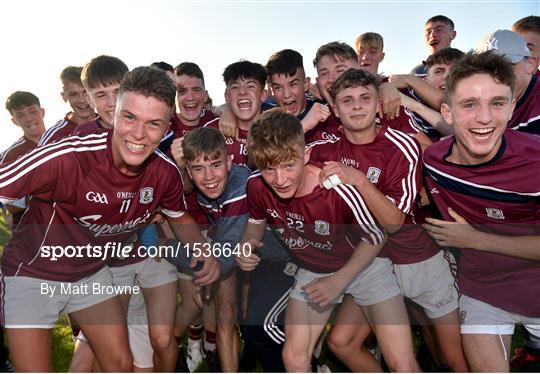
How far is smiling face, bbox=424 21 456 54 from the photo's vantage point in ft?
24.1

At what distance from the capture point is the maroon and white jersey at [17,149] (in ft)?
18.5

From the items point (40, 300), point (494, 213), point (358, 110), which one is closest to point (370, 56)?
point (358, 110)

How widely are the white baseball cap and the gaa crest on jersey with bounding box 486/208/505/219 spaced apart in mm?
1271

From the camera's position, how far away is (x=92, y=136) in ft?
10.8

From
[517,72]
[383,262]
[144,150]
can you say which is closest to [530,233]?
[383,262]

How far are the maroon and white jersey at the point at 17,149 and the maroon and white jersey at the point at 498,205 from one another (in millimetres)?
4743

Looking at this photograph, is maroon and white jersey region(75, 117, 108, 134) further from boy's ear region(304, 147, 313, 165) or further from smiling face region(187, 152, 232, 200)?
boy's ear region(304, 147, 313, 165)

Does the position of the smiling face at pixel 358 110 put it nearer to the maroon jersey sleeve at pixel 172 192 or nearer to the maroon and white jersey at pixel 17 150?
the maroon jersey sleeve at pixel 172 192

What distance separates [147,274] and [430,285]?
7.82 feet

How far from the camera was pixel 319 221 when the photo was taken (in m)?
3.49

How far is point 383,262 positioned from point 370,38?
4376mm

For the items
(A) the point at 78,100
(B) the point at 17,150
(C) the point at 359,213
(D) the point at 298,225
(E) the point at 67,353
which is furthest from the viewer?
(B) the point at 17,150

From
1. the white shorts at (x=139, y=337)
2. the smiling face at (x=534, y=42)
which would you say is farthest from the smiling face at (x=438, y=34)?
the white shorts at (x=139, y=337)

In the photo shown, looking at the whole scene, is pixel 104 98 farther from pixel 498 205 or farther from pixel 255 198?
pixel 498 205
